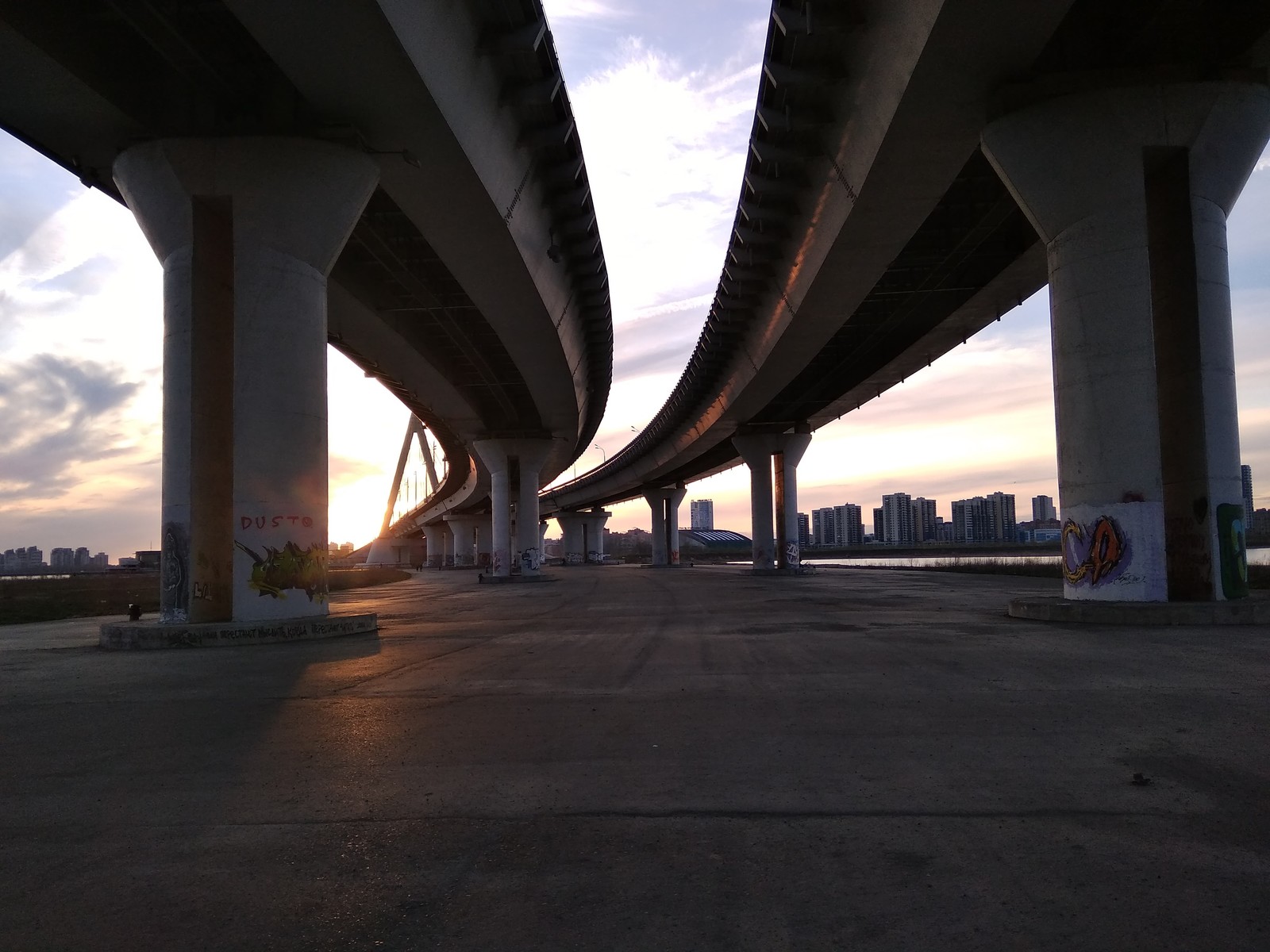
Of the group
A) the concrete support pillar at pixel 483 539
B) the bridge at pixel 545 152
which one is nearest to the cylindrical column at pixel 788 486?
the bridge at pixel 545 152

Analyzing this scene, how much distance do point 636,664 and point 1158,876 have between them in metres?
8.45

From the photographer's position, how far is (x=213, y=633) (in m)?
16.3

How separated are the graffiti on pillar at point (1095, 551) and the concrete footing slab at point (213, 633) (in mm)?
14073

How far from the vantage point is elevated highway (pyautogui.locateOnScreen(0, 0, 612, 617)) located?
15.1 metres

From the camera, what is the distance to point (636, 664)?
12.4 meters

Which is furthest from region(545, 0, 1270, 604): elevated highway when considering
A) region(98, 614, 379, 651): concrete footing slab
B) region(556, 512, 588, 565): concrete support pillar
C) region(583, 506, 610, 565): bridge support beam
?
region(556, 512, 588, 565): concrete support pillar

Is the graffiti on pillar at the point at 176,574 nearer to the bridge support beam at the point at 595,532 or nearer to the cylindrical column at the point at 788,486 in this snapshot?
the cylindrical column at the point at 788,486

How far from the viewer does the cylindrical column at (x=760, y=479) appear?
189ft

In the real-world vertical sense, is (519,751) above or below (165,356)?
below

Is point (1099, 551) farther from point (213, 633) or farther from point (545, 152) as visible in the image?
point (213, 633)

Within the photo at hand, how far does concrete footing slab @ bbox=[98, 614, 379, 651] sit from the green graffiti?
27.2 inches

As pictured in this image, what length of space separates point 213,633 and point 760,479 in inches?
1768

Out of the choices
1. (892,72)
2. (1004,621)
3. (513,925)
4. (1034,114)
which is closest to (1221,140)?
(1034,114)

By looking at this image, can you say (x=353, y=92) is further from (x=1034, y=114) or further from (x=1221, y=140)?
(x=1221, y=140)
